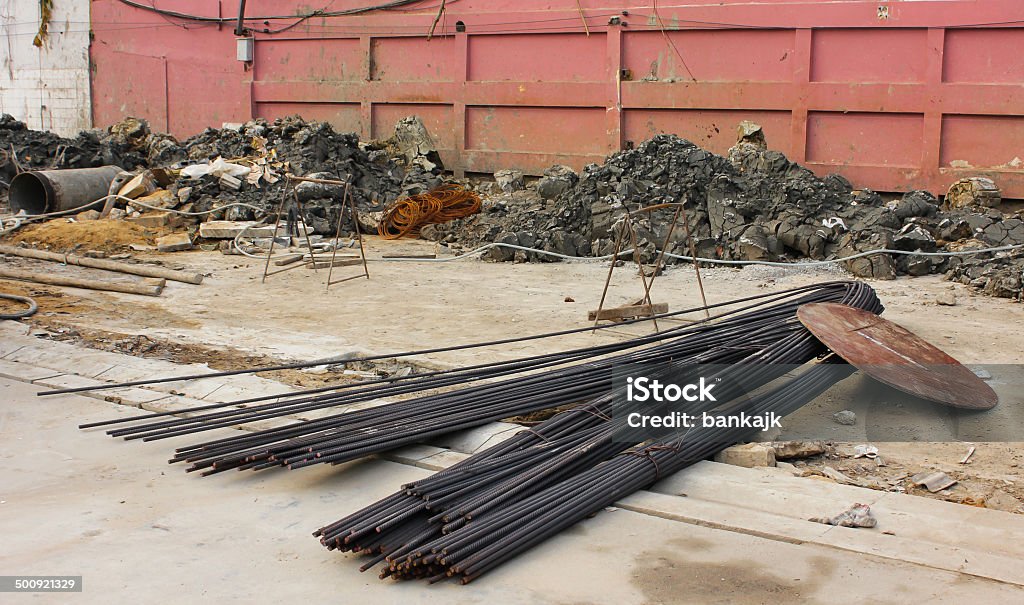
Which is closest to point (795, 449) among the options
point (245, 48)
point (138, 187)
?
point (138, 187)

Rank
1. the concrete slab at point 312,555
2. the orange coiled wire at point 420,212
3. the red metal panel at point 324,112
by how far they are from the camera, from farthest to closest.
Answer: the red metal panel at point 324,112 → the orange coiled wire at point 420,212 → the concrete slab at point 312,555

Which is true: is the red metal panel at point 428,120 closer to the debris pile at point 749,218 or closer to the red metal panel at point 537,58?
the red metal panel at point 537,58

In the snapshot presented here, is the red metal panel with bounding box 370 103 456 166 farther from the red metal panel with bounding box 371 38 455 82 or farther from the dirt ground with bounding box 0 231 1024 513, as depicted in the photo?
the dirt ground with bounding box 0 231 1024 513

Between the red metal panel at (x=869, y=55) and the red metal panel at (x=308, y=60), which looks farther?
the red metal panel at (x=308, y=60)

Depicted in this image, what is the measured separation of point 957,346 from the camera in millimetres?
7309

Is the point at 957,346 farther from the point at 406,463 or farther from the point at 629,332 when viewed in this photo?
the point at 406,463

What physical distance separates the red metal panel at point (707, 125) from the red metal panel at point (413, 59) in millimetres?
3735

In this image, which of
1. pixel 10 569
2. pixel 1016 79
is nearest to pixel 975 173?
pixel 1016 79

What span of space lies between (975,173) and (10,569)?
12619mm

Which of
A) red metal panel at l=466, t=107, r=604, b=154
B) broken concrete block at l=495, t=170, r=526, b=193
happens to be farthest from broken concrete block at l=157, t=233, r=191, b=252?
red metal panel at l=466, t=107, r=604, b=154

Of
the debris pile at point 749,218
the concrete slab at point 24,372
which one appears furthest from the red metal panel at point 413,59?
the concrete slab at point 24,372

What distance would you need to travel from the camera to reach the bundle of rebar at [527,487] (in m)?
3.53

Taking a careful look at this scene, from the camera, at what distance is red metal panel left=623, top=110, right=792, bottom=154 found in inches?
550

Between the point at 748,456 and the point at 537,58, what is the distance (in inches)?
480
